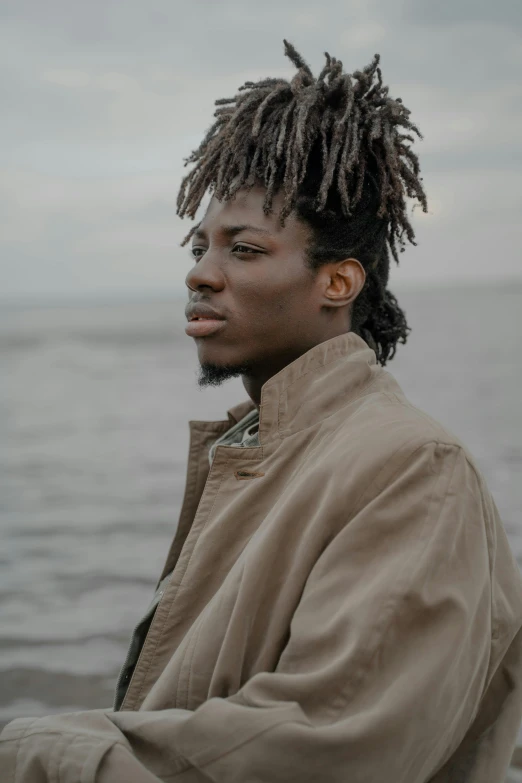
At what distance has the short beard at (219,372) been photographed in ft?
9.46

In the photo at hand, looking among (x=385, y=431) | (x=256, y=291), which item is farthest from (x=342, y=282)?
(x=385, y=431)

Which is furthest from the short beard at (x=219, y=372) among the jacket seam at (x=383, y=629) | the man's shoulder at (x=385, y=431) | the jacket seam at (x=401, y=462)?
the jacket seam at (x=383, y=629)

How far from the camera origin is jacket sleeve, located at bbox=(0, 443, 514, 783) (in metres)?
1.89

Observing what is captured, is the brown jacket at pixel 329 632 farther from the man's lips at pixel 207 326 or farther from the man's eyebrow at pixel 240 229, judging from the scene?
the man's eyebrow at pixel 240 229

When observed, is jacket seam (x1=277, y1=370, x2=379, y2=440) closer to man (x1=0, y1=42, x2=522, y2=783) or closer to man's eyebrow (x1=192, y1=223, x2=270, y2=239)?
man (x1=0, y1=42, x2=522, y2=783)

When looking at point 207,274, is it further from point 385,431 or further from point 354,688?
point 354,688

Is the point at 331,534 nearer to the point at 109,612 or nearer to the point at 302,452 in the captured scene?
the point at 302,452

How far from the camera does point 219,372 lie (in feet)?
9.51

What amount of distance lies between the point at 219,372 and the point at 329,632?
1105 millimetres

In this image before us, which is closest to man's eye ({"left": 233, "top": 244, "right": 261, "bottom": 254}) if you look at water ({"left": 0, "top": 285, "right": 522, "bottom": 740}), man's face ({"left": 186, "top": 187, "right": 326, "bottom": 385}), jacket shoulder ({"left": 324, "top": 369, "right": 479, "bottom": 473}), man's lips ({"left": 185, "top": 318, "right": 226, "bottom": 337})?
man's face ({"left": 186, "top": 187, "right": 326, "bottom": 385})

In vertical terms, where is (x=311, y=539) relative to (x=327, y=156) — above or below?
below

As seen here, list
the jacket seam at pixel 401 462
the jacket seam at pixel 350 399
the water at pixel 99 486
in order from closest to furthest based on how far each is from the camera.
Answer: the jacket seam at pixel 401 462 < the jacket seam at pixel 350 399 < the water at pixel 99 486

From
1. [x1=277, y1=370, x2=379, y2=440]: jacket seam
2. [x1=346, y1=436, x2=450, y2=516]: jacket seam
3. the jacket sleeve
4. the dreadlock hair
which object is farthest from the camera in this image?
the dreadlock hair

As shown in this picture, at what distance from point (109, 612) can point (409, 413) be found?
3.92 meters
